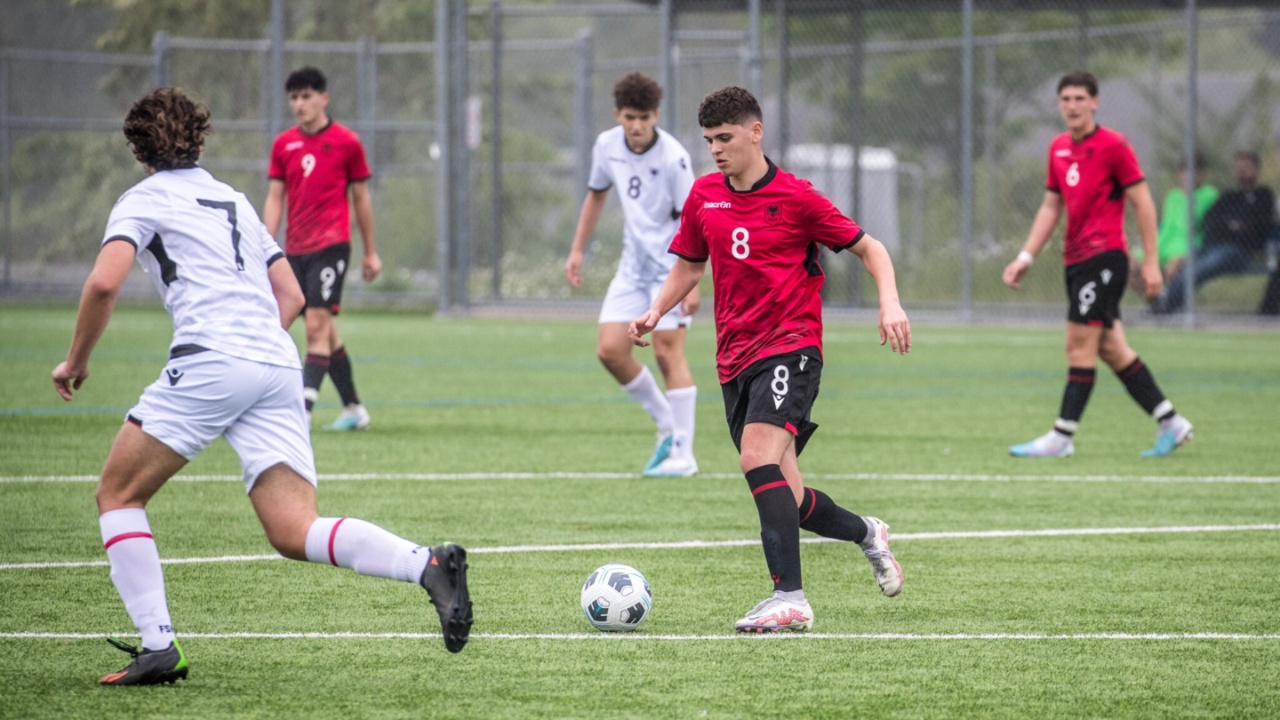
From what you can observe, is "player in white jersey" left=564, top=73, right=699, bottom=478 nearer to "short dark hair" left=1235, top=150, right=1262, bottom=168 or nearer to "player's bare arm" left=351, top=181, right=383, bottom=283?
"player's bare arm" left=351, top=181, right=383, bottom=283

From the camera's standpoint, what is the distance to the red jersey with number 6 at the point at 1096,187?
10148 millimetres

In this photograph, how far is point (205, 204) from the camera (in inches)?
196

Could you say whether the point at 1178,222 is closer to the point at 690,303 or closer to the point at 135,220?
A: the point at 690,303

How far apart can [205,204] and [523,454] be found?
215 inches

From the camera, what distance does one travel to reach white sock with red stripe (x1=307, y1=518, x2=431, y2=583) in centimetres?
485

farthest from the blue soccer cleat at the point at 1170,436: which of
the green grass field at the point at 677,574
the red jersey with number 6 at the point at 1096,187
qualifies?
the red jersey with number 6 at the point at 1096,187

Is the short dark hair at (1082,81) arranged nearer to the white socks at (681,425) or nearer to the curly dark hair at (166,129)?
the white socks at (681,425)

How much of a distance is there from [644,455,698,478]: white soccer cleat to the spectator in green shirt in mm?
13066

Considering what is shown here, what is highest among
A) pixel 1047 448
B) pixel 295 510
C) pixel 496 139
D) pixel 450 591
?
pixel 496 139

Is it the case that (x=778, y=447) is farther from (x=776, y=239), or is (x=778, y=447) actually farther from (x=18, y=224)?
(x=18, y=224)

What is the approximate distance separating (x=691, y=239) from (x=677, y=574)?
1.35 meters

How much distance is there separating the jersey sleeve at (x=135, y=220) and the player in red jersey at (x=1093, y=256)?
6.24 meters

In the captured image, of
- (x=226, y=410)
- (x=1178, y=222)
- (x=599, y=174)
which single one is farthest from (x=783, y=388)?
(x=1178, y=222)

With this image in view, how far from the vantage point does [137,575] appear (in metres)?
4.80
